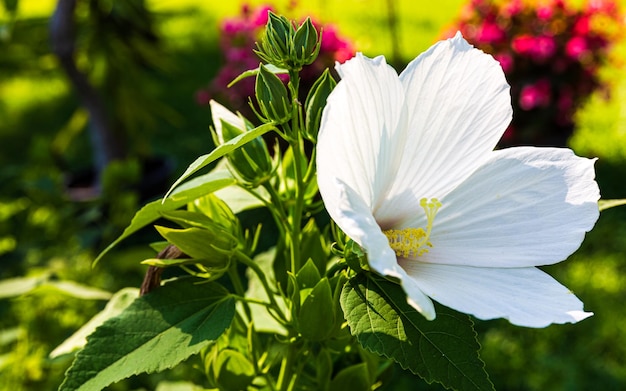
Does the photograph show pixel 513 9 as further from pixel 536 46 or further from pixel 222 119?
pixel 222 119

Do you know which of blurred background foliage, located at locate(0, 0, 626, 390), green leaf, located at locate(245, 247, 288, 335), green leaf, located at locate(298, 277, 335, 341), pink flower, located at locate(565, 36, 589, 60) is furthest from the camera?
pink flower, located at locate(565, 36, 589, 60)

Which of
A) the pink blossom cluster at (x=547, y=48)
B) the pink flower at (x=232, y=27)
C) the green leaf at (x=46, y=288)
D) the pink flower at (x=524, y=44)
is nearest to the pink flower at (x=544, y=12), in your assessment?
the pink blossom cluster at (x=547, y=48)

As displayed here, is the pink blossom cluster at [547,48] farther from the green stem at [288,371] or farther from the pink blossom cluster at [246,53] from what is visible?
the green stem at [288,371]

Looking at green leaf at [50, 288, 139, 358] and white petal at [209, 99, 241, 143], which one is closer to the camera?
white petal at [209, 99, 241, 143]

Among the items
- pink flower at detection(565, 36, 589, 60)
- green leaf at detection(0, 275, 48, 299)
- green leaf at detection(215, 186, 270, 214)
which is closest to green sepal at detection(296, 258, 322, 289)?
green leaf at detection(215, 186, 270, 214)

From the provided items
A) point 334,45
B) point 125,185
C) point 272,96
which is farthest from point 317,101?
point 334,45

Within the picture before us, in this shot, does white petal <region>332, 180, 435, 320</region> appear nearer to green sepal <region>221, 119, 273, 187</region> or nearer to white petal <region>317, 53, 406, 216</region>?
white petal <region>317, 53, 406, 216</region>
